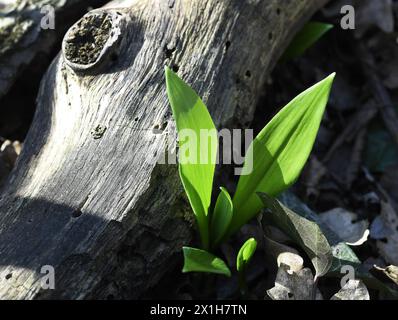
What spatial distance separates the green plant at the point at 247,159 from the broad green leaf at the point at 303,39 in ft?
2.63

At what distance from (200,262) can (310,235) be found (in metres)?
0.34

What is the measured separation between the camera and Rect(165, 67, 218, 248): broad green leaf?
1.63 metres

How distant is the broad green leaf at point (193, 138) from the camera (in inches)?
64.3

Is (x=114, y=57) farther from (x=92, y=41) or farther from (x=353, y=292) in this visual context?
(x=353, y=292)

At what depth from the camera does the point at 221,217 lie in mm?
1783

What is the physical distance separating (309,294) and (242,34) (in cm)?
95

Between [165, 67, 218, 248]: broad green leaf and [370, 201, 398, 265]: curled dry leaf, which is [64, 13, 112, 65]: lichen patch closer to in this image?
[165, 67, 218, 248]: broad green leaf

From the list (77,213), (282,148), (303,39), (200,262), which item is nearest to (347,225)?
(282,148)

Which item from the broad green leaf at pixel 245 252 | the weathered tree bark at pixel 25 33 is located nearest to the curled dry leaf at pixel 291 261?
the broad green leaf at pixel 245 252

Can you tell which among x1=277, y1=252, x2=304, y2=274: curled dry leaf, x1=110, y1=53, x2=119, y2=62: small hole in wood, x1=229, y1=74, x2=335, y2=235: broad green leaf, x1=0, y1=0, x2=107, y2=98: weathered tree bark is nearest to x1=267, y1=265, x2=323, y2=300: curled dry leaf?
x1=277, y1=252, x2=304, y2=274: curled dry leaf

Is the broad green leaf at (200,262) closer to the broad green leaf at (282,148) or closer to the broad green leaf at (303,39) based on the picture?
the broad green leaf at (282,148)

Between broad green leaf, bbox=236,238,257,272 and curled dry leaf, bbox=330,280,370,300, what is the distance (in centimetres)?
27

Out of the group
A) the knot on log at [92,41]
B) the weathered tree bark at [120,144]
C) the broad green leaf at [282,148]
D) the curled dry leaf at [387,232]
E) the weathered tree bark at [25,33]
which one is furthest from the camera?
the weathered tree bark at [25,33]
